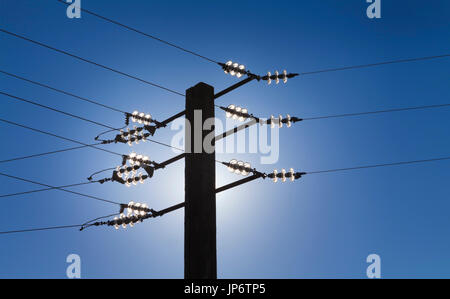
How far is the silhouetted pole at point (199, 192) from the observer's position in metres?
11.8

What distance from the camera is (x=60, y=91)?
1575 cm

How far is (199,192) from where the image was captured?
1241 centimetres

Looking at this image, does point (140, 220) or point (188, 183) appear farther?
point (140, 220)

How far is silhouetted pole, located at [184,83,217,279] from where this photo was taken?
11805 millimetres

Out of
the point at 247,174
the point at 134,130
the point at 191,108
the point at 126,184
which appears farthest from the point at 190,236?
the point at 134,130

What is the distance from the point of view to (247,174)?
1344 centimetres

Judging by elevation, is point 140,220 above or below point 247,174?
below

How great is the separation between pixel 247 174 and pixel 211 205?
1.47 m

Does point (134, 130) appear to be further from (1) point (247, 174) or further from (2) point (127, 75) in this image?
(1) point (247, 174)

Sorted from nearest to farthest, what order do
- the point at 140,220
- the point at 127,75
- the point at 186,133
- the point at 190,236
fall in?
the point at 190,236
the point at 186,133
the point at 140,220
the point at 127,75
